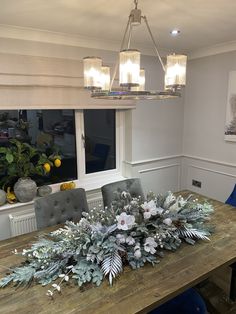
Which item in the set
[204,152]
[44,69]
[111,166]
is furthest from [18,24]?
[204,152]

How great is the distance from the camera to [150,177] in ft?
11.9

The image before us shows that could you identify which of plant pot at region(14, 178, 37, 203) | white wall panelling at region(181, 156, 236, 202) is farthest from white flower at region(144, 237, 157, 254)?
white wall panelling at region(181, 156, 236, 202)

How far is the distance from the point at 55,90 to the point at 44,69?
22cm

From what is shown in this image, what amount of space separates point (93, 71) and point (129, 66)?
30 centimetres

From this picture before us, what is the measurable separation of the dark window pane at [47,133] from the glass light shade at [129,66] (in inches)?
68.2

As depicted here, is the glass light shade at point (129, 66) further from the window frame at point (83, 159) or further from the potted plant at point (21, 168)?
the window frame at point (83, 159)

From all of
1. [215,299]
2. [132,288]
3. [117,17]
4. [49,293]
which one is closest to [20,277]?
[49,293]

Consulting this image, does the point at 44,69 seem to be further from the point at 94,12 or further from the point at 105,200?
the point at 105,200

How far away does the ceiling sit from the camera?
1.78m

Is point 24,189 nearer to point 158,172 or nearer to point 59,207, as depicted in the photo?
point 59,207

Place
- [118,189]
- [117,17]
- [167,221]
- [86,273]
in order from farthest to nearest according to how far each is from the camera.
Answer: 1. [118,189]
2. [117,17]
3. [167,221]
4. [86,273]

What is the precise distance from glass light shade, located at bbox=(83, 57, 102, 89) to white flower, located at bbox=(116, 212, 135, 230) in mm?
806

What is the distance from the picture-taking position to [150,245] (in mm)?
1507

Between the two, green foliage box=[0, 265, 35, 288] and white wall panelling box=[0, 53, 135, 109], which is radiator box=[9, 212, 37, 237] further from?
green foliage box=[0, 265, 35, 288]
